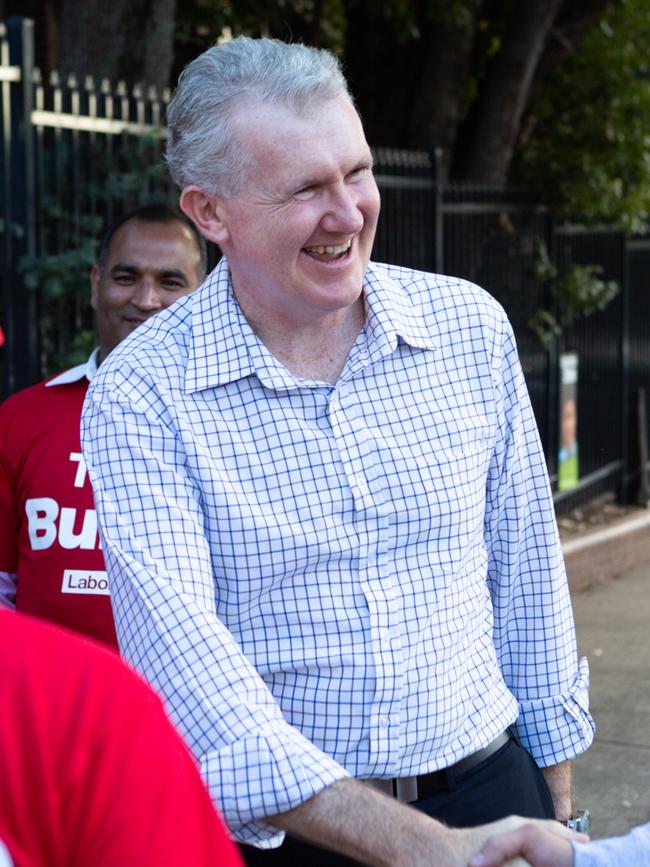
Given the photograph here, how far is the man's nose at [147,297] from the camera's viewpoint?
155 inches

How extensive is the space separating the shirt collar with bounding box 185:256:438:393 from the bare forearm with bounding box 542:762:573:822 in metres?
0.80

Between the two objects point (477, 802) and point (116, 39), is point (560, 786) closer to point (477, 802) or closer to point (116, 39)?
point (477, 802)

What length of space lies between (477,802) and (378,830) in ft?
1.54

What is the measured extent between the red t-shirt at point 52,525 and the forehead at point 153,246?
2.29 ft

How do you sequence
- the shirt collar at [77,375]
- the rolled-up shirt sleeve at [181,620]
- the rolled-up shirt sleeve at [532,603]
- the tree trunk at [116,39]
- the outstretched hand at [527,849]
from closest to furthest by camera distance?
the outstretched hand at [527,849] → the rolled-up shirt sleeve at [181,620] → the rolled-up shirt sleeve at [532,603] → the shirt collar at [77,375] → the tree trunk at [116,39]

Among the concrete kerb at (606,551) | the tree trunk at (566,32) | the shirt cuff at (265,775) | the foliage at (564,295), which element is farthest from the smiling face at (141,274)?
the tree trunk at (566,32)

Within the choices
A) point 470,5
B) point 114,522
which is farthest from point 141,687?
point 470,5

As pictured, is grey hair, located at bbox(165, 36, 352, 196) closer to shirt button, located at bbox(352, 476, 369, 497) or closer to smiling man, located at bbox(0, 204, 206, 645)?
shirt button, located at bbox(352, 476, 369, 497)

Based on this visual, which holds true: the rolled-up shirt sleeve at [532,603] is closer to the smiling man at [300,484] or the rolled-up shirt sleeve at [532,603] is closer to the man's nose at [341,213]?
the smiling man at [300,484]

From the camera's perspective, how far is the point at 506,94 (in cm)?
1027

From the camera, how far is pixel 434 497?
2293 mm

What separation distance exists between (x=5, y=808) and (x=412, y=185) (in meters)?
7.62

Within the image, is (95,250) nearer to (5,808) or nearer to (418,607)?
(418,607)

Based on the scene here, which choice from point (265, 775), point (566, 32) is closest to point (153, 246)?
point (265, 775)
